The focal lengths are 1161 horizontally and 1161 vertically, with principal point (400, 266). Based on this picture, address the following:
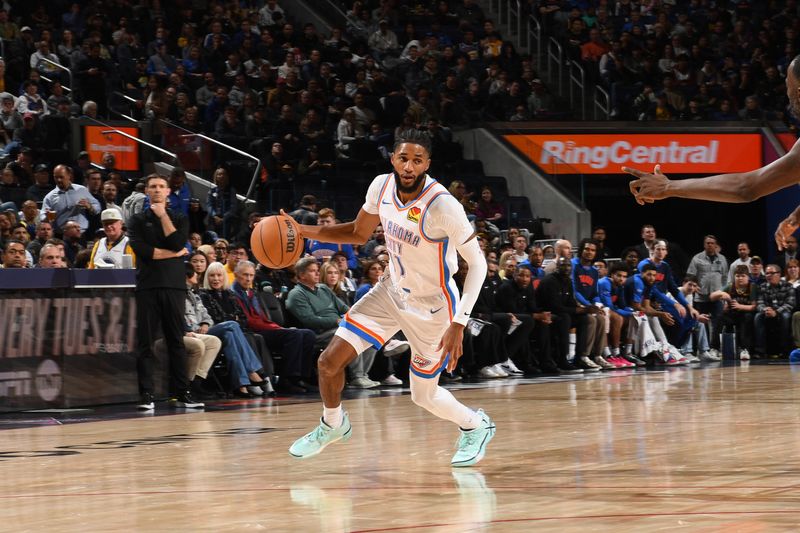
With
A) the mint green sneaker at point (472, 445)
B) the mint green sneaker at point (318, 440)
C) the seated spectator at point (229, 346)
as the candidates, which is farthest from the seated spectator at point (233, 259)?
the mint green sneaker at point (472, 445)

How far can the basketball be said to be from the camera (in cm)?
695

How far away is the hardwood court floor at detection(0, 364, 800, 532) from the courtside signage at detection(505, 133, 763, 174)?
12.1 metres

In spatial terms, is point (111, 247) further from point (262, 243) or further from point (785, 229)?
point (785, 229)

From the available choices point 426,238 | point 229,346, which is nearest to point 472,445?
point 426,238

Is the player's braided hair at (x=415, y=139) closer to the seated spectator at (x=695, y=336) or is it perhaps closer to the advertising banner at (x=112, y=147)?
the advertising banner at (x=112, y=147)

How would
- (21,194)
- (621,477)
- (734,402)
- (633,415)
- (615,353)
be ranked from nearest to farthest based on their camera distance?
(621,477)
(633,415)
(734,402)
(21,194)
(615,353)

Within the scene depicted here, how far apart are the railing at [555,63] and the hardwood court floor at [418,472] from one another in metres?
15.1

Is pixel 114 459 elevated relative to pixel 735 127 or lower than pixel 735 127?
lower

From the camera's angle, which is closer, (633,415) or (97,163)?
(633,415)

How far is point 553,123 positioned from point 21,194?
10.9 meters

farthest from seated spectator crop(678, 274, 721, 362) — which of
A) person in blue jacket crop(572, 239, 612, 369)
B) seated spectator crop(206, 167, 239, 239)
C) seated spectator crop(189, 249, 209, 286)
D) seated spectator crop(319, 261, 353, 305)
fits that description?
seated spectator crop(189, 249, 209, 286)

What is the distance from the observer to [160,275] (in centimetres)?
1120

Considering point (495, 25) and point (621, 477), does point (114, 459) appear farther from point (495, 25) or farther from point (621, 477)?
point (495, 25)

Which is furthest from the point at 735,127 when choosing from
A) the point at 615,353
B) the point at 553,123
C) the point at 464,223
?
the point at 464,223
